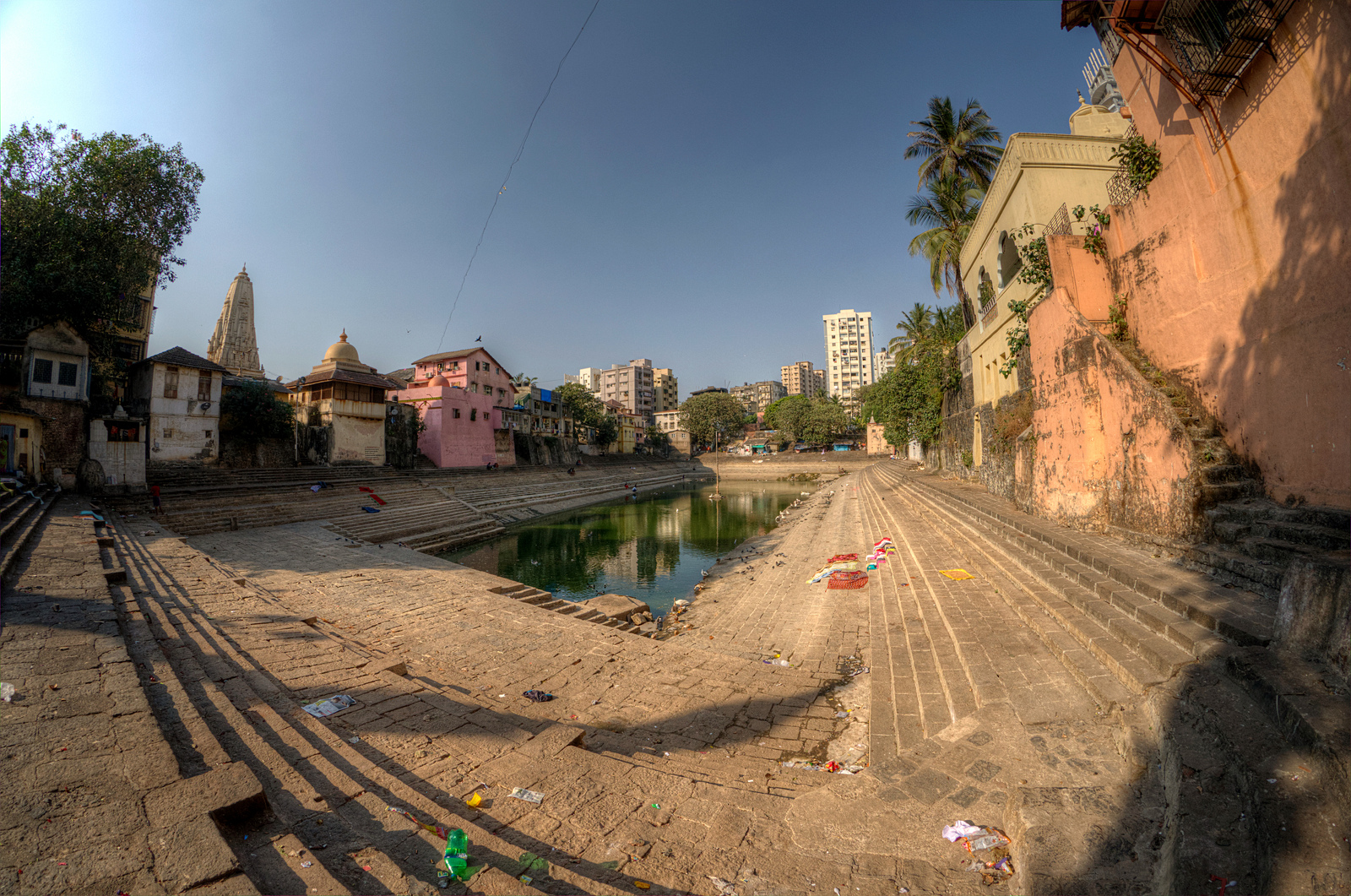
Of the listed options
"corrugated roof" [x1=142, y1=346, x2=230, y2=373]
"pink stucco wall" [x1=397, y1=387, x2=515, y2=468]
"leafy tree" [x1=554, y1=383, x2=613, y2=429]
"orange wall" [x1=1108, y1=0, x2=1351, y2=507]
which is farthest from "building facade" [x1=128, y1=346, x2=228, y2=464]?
"orange wall" [x1=1108, y1=0, x2=1351, y2=507]

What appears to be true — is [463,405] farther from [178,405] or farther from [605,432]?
[605,432]

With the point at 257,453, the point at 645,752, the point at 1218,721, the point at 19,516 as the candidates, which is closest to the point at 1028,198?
the point at 1218,721

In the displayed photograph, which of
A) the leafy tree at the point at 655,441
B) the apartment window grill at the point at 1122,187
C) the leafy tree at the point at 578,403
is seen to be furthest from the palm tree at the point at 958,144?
the leafy tree at the point at 655,441

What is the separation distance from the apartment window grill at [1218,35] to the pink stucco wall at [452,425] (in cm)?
3566

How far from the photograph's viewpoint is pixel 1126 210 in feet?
26.8

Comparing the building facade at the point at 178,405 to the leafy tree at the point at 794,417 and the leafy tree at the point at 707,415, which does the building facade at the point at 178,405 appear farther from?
the leafy tree at the point at 794,417

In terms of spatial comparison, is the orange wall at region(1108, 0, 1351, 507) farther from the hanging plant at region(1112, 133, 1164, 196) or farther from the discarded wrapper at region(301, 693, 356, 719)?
the discarded wrapper at region(301, 693, 356, 719)

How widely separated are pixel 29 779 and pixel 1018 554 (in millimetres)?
9916

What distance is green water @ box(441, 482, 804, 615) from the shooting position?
52.6 feet

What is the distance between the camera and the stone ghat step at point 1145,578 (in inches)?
144

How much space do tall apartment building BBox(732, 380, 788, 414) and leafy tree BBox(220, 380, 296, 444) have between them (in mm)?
109286

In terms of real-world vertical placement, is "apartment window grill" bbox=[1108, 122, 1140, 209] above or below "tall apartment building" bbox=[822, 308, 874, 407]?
below

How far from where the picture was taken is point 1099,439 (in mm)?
7598

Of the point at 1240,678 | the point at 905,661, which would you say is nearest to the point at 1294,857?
the point at 1240,678
